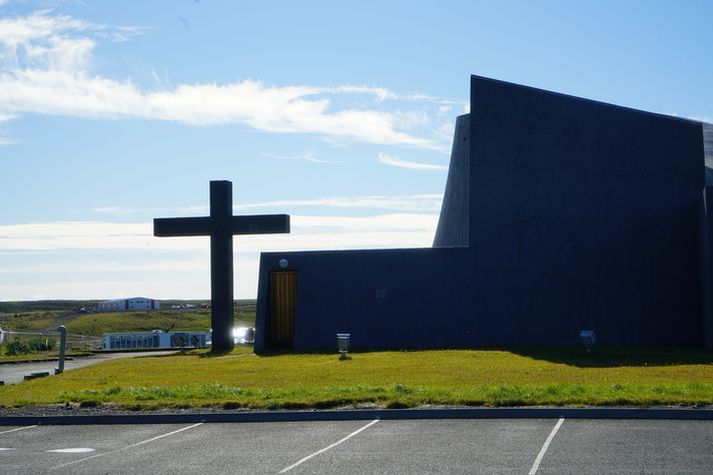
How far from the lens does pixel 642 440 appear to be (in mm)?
12312

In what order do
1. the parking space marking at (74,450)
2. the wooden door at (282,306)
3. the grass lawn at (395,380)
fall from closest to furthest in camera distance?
the parking space marking at (74,450)
the grass lawn at (395,380)
the wooden door at (282,306)

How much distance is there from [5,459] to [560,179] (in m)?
24.7

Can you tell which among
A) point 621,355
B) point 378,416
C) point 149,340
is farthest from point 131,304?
point 378,416

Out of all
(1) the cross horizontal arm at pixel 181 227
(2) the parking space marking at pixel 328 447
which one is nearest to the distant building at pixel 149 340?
(1) the cross horizontal arm at pixel 181 227

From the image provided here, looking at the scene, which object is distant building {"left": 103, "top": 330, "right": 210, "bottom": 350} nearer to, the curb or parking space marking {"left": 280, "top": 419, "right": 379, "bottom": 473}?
the curb

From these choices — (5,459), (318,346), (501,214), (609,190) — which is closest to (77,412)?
(5,459)

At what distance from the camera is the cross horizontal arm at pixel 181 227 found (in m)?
34.3

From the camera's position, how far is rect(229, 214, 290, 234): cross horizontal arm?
3353 centimetres

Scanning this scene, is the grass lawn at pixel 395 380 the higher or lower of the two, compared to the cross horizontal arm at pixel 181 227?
lower

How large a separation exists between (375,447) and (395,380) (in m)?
7.83

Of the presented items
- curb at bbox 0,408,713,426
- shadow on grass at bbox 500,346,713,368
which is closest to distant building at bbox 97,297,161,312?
shadow on grass at bbox 500,346,713,368

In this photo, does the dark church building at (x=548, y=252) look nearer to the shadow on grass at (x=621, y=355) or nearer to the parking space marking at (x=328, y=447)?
the shadow on grass at (x=621, y=355)

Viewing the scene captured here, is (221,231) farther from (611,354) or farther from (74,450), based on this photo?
(74,450)

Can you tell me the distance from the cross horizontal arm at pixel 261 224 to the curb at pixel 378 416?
17734 millimetres
